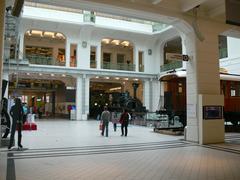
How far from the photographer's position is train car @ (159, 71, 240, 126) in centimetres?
1392

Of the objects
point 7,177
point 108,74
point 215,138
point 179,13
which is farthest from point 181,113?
point 108,74

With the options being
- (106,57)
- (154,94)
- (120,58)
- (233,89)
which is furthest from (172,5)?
(120,58)

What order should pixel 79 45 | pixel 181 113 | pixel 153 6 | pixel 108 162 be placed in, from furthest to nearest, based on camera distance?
pixel 79 45 < pixel 181 113 < pixel 153 6 < pixel 108 162

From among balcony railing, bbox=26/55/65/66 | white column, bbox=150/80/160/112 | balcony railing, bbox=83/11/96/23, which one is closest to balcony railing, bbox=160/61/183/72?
white column, bbox=150/80/160/112

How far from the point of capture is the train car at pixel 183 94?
45.7 feet

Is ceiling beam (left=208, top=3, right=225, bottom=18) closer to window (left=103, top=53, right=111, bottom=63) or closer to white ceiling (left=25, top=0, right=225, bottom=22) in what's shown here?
white ceiling (left=25, top=0, right=225, bottom=22)

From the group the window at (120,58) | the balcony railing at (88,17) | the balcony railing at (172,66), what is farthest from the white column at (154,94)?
the balcony railing at (88,17)

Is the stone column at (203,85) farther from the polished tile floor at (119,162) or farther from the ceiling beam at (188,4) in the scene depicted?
the ceiling beam at (188,4)

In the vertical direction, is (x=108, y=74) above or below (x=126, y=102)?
above

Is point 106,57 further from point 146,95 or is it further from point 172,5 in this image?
point 172,5

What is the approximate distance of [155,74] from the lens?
93.3ft

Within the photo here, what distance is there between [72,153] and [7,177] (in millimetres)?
2952

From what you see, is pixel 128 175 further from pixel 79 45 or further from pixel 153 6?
pixel 79 45

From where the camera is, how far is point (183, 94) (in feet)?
45.4
